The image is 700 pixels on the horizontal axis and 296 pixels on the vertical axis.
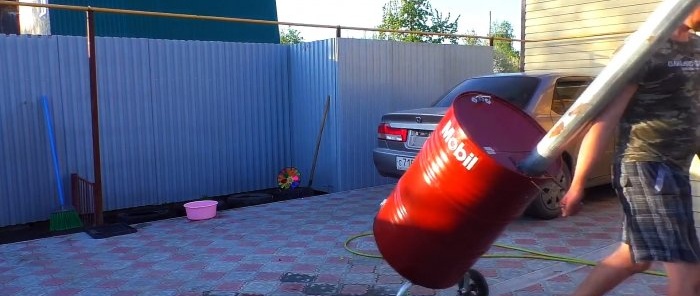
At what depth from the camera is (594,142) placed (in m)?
2.23

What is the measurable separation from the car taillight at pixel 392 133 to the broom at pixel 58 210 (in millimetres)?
3296

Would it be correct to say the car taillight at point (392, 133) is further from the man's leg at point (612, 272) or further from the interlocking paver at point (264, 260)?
the man's leg at point (612, 272)

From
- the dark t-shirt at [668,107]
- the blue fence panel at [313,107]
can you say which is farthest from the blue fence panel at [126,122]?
the dark t-shirt at [668,107]

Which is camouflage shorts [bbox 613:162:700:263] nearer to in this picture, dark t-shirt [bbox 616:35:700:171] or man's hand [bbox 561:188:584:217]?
dark t-shirt [bbox 616:35:700:171]

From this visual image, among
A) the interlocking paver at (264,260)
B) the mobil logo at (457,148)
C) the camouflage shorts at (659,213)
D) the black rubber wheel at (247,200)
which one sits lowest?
the interlocking paver at (264,260)

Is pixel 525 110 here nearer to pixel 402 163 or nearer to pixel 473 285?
pixel 402 163

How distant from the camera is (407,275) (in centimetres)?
281

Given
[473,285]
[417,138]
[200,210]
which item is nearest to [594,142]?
[473,285]

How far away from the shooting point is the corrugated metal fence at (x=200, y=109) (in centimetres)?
596

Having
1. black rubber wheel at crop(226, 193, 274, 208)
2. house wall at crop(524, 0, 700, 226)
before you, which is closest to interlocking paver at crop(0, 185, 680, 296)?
black rubber wheel at crop(226, 193, 274, 208)

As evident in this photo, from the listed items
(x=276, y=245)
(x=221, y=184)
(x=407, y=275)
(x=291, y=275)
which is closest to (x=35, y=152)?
(x=221, y=184)

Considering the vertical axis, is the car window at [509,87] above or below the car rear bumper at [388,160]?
above

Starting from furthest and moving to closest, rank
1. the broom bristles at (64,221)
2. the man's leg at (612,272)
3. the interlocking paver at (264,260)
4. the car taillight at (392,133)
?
the car taillight at (392,133)
the broom bristles at (64,221)
the interlocking paver at (264,260)
the man's leg at (612,272)

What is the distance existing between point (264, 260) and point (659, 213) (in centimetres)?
307
